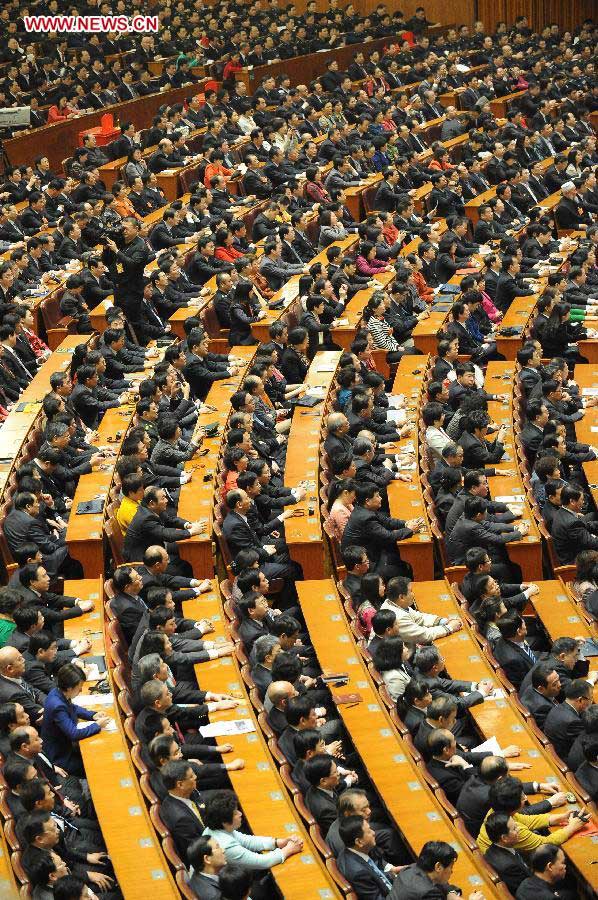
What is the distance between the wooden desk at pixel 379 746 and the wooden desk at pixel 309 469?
0.41m

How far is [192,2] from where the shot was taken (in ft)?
71.9

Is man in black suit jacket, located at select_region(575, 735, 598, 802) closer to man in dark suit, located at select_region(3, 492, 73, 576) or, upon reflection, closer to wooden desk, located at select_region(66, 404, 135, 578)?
wooden desk, located at select_region(66, 404, 135, 578)

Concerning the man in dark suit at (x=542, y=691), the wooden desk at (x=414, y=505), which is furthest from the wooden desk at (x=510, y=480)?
the man in dark suit at (x=542, y=691)

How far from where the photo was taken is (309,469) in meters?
8.58

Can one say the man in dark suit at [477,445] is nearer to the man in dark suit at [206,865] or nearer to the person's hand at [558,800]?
the person's hand at [558,800]

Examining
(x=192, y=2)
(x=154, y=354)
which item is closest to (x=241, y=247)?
(x=154, y=354)

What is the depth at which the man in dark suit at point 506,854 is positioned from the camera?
5145 mm

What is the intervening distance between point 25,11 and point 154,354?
35.6ft

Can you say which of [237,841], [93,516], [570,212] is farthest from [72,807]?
[570,212]

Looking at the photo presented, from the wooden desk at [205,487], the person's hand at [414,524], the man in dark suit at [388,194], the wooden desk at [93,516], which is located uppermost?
the wooden desk at [93,516]

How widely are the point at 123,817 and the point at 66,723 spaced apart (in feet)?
1.94

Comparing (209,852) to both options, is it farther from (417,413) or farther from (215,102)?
(215,102)

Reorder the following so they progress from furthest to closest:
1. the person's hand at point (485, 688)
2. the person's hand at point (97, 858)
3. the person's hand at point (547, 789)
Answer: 1. the person's hand at point (485, 688)
2. the person's hand at point (547, 789)
3. the person's hand at point (97, 858)

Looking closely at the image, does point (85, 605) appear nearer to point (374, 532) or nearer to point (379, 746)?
point (374, 532)
